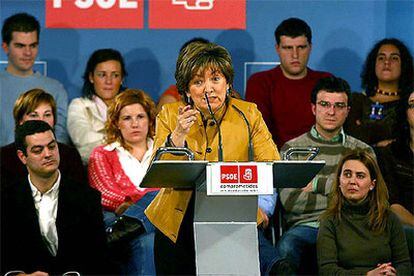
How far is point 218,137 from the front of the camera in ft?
8.54

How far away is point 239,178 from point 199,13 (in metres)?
3.02

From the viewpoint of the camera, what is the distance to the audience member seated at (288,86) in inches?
185

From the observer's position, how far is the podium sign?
2225mm

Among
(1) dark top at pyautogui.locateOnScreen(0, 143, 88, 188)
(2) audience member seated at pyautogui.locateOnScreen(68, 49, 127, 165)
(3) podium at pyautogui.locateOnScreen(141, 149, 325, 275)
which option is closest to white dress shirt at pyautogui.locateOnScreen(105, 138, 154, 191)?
(1) dark top at pyautogui.locateOnScreen(0, 143, 88, 188)

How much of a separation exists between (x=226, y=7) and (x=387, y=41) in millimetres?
936

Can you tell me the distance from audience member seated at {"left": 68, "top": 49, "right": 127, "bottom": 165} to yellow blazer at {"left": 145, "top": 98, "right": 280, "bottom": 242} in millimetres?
2003

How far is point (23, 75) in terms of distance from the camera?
4832 millimetres

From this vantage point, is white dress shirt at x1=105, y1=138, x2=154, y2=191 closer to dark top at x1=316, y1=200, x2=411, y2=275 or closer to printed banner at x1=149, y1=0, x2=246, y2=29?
dark top at x1=316, y1=200, x2=411, y2=275

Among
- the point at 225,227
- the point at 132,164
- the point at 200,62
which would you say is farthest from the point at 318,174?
the point at 225,227

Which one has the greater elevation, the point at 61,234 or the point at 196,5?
the point at 196,5

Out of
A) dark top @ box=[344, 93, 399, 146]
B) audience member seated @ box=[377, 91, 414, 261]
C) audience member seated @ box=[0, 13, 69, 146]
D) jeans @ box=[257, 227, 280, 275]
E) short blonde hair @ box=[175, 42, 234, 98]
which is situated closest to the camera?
short blonde hair @ box=[175, 42, 234, 98]

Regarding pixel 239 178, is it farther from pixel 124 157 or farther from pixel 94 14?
pixel 94 14

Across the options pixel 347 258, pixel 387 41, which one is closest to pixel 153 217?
pixel 347 258

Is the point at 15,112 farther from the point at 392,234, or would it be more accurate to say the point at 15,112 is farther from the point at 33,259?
the point at 392,234
